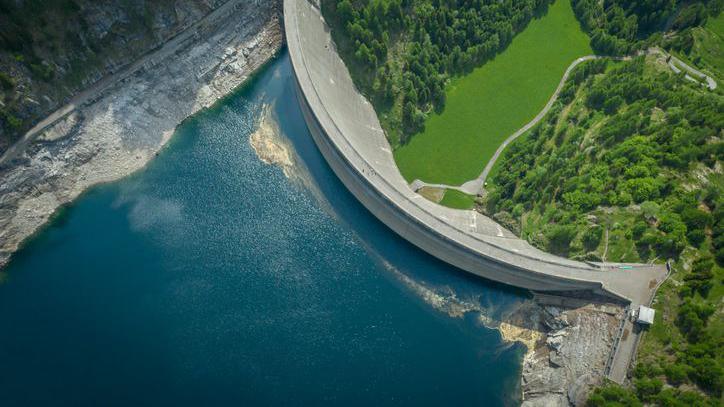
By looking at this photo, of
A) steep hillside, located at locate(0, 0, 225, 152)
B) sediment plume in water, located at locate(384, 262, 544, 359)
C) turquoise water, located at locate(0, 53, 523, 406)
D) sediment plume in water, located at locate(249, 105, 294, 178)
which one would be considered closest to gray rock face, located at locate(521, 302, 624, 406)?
sediment plume in water, located at locate(384, 262, 544, 359)

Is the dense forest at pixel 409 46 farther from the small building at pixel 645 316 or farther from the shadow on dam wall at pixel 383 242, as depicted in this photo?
the small building at pixel 645 316

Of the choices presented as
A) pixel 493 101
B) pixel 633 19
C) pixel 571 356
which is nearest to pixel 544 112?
pixel 493 101

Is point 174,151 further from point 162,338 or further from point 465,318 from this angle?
point 465,318

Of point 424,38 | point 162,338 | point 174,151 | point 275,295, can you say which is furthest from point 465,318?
point 174,151

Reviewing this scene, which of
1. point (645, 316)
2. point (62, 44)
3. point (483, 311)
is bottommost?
point (645, 316)

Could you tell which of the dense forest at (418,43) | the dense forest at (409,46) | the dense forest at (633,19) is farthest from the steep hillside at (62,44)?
the dense forest at (633,19)

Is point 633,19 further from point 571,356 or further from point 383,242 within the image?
point 571,356
